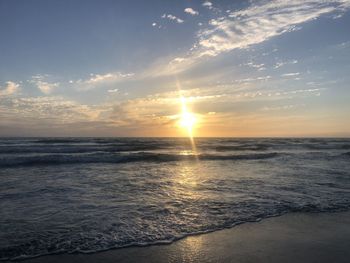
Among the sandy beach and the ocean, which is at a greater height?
the ocean

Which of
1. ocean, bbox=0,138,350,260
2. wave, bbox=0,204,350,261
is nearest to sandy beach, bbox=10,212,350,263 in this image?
wave, bbox=0,204,350,261

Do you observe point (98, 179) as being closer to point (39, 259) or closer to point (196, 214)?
point (196, 214)

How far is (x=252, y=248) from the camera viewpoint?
570 cm

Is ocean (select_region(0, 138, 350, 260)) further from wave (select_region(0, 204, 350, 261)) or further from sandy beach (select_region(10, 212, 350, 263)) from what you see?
sandy beach (select_region(10, 212, 350, 263))

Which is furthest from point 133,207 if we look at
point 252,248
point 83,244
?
point 252,248

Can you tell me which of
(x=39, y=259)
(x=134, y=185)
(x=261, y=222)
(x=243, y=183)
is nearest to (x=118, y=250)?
(x=39, y=259)

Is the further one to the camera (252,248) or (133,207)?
(133,207)

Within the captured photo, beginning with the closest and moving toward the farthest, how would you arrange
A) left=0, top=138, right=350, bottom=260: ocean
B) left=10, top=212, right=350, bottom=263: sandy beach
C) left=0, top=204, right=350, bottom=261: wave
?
left=10, top=212, right=350, bottom=263: sandy beach
left=0, top=204, right=350, bottom=261: wave
left=0, top=138, right=350, bottom=260: ocean

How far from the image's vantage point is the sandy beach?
207 inches

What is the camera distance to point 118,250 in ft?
18.6

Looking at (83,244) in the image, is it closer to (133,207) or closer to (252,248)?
(133,207)

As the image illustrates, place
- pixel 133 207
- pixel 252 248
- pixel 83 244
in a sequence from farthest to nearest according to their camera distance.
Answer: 1. pixel 133 207
2. pixel 83 244
3. pixel 252 248

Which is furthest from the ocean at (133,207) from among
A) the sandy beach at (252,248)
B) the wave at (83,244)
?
the sandy beach at (252,248)

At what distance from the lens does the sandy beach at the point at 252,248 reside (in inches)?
207
